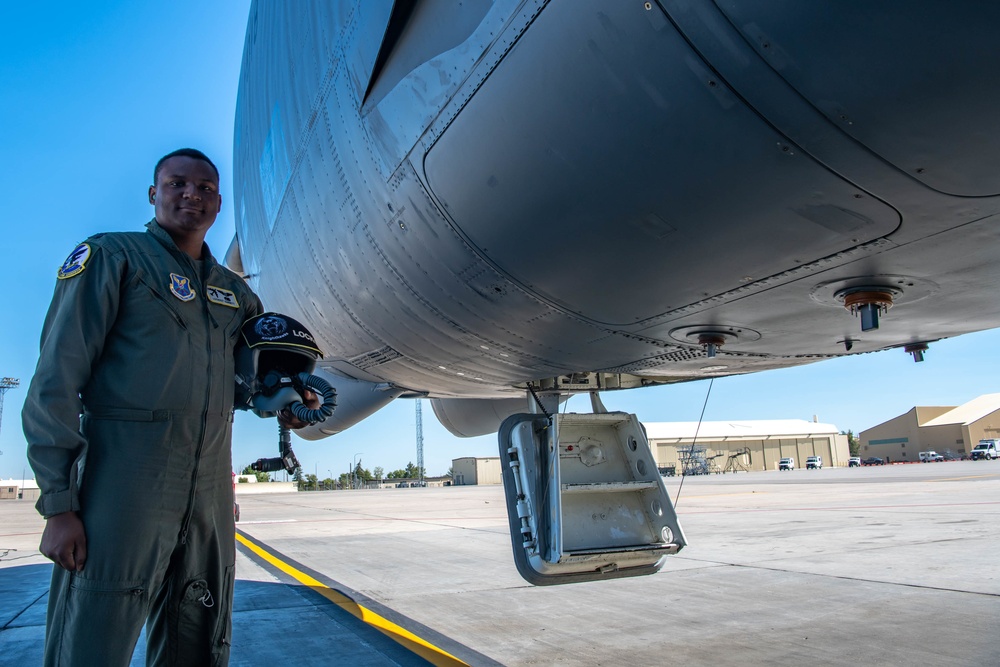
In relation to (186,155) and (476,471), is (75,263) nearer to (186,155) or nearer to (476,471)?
(186,155)

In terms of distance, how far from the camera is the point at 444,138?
2377 mm

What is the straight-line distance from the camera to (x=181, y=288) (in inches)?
76.6

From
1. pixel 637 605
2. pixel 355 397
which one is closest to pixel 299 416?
pixel 637 605

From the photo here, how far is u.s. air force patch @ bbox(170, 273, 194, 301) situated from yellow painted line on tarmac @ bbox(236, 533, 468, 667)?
250 centimetres

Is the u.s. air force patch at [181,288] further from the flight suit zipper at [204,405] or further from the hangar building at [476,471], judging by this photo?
the hangar building at [476,471]

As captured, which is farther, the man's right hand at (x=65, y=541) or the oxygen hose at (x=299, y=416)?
the oxygen hose at (x=299, y=416)

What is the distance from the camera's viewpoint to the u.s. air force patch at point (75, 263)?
178 centimetres

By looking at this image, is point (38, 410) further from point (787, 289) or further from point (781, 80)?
point (787, 289)

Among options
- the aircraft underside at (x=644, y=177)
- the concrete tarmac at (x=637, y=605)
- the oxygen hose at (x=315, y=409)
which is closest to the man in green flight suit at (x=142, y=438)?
the oxygen hose at (x=315, y=409)

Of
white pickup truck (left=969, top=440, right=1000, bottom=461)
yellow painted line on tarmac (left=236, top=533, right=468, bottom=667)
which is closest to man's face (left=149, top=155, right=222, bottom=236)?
yellow painted line on tarmac (left=236, top=533, right=468, bottom=667)

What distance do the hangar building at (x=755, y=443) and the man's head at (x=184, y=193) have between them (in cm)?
5812

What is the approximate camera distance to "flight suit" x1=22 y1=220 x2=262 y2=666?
1.66 meters

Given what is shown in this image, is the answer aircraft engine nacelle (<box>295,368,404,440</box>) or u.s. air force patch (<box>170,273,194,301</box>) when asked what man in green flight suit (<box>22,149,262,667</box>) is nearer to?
u.s. air force patch (<box>170,273,194,301</box>)

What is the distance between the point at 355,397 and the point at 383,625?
2.35 metres
